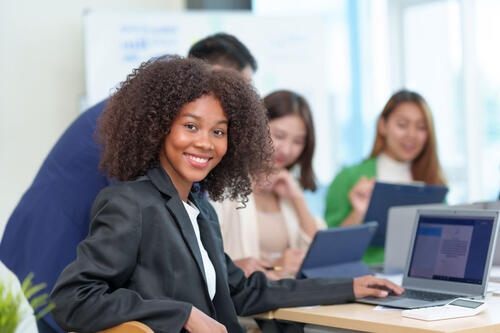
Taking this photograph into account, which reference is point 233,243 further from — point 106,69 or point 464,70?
point 464,70

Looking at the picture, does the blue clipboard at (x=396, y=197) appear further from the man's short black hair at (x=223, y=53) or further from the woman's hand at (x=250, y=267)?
the man's short black hair at (x=223, y=53)

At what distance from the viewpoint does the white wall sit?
376cm

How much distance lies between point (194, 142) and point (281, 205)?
4.66ft

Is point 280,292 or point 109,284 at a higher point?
point 109,284

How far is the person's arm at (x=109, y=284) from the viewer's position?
136cm

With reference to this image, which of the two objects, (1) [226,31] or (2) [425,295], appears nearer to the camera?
(2) [425,295]

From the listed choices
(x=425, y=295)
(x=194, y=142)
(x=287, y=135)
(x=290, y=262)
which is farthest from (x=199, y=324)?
(x=287, y=135)

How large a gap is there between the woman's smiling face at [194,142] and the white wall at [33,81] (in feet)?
7.70

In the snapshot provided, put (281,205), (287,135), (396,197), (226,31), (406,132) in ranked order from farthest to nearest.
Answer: (226,31)
(406,132)
(281,205)
(287,135)
(396,197)

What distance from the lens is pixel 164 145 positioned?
1.67m

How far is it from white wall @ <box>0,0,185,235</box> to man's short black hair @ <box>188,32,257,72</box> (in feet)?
5.87

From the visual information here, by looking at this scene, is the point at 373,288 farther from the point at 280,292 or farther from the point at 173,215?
the point at 173,215

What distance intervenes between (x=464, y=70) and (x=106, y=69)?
7.75 feet

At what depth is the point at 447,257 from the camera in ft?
6.39
